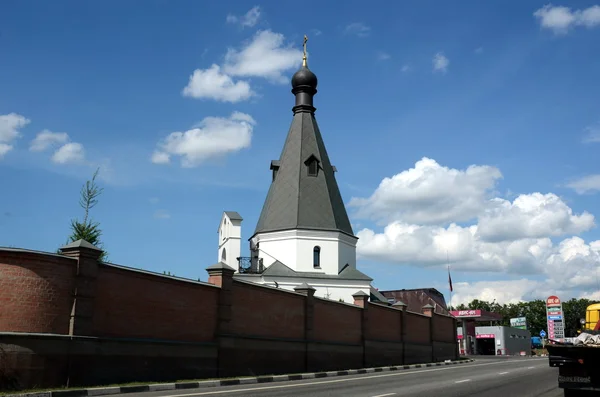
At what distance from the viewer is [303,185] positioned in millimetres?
47219

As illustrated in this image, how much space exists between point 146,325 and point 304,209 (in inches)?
1126

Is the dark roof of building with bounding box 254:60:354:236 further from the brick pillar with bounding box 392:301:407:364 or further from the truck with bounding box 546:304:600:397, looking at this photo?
the truck with bounding box 546:304:600:397

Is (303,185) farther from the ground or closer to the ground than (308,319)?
farther from the ground

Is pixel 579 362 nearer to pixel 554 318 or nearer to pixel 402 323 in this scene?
pixel 402 323

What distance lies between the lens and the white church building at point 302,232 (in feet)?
143

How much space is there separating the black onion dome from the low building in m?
36.7

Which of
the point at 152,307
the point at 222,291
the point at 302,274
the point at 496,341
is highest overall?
the point at 302,274

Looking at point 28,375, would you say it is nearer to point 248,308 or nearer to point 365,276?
Result: point 248,308

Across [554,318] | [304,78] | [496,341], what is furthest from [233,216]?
[554,318]

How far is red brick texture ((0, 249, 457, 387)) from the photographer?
1446 cm

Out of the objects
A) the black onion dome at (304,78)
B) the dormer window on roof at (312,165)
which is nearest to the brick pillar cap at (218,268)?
the dormer window on roof at (312,165)

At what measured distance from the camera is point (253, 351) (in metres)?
21.6

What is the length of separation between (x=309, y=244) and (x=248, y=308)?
75.2 feet

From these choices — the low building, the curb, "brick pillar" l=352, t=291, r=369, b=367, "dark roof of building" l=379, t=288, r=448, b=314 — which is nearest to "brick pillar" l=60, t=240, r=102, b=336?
the curb
